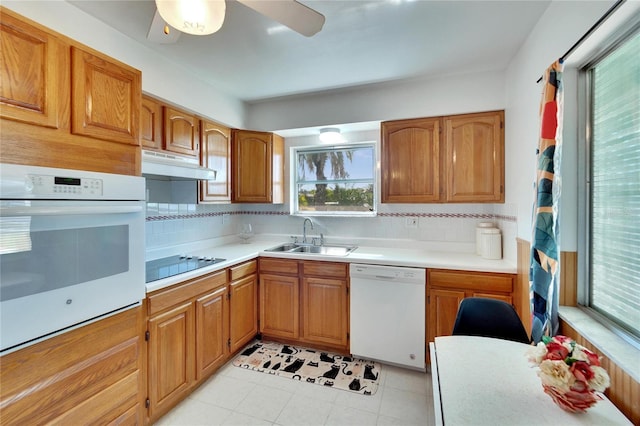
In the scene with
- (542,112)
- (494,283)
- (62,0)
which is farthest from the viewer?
(494,283)

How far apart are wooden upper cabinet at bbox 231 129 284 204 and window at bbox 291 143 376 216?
411 millimetres

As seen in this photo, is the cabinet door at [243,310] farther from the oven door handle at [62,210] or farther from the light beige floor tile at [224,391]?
the oven door handle at [62,210]

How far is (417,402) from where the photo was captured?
197 cm

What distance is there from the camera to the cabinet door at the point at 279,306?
266 centimetres

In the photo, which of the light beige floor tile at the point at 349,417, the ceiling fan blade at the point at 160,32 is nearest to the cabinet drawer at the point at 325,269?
the light beige floor tile at the point at 349,417

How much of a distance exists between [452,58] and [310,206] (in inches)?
79.6

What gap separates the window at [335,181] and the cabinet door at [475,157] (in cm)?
86

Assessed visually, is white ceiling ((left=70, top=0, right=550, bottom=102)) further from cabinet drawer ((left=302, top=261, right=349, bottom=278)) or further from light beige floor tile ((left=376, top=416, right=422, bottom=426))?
light beige floor tile ((left=376, top=416, right=422, bottom=426))

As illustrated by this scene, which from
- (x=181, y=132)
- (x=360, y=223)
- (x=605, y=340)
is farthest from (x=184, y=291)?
(x=605, y=340)

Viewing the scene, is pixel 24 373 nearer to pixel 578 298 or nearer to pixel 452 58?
pixel 578 298

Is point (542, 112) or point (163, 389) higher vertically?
point (542, 112)

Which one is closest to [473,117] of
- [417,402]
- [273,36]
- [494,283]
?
[494,283]

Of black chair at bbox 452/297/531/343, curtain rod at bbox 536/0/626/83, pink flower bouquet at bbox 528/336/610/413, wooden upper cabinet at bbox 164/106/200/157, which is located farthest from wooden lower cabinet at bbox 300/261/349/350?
curtain rod at bbox 536/0/626/83

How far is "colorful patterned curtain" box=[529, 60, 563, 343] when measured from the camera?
1368mm
